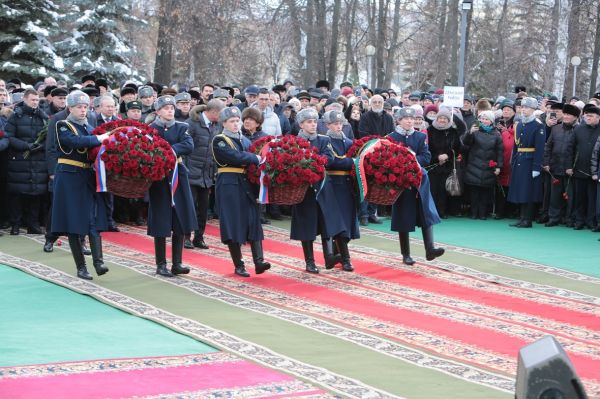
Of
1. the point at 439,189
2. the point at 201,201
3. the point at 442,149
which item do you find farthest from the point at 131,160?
the point at 439,189

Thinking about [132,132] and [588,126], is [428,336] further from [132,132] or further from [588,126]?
[588,126]

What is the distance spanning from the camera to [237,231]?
11.5 meters

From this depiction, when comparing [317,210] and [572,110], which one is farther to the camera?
[572,110]

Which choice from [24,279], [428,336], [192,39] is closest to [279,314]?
[428,336]

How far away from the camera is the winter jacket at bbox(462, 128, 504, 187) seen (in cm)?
1788

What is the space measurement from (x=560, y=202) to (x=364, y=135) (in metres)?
3.45

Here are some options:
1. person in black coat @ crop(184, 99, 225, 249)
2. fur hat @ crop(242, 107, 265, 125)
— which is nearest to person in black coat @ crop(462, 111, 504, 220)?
person in black coat @ crop(184, 99, 225, 249)

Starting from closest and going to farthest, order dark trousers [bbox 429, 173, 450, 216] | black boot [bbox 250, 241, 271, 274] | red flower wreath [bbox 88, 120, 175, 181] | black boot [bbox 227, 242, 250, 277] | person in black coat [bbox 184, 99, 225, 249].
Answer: red flower wreath [bbox 88, 120, 175, 181] → black boot [bbox 250, 241, 271, 274] → black boot [bbox 227, 242, 250, 277] → person in black coat [bbox 184, 99, 225, 249] → dark trousers [bbox 429, 173, 450, 216]

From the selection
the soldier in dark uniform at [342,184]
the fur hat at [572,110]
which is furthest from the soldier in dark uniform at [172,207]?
the fur hat at [572,110]

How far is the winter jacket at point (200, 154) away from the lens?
14422mm

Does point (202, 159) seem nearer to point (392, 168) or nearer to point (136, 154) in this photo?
point (392, 168)

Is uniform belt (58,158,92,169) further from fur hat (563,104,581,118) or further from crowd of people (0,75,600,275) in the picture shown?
fur hat (563,104,581,118)

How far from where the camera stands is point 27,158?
47.3 ft

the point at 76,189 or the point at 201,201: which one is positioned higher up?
the point at 76,189
